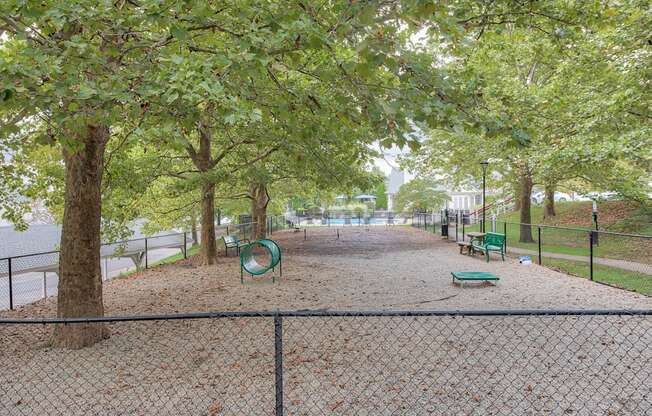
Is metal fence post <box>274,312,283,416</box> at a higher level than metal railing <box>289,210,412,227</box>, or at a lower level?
higher

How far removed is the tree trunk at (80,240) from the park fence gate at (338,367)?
32 centimetres

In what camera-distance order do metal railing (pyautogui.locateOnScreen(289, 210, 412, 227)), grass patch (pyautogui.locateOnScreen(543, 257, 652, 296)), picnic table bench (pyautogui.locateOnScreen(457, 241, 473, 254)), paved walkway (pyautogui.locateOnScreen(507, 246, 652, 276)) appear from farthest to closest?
metal railing (pyautogui.locateOnScreen(289, 210, 412, 227)) < picnic table bench (pyautogui.locateOnScreen(457, 241, 473, 254)) < paved walkway (pyautogui.locateOnScreen(507, 246, 652, 276)) < grass patch (pyautogui.locateOnScreen(543, 257, 652, 296))

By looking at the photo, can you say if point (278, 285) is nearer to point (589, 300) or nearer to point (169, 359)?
point (169, 359)

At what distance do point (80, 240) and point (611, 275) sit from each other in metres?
12.5

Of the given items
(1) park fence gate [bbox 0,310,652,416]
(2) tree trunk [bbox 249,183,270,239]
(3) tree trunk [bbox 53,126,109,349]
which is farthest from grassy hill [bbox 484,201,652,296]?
(2) tree trunk [bbox 249,183,270,239]

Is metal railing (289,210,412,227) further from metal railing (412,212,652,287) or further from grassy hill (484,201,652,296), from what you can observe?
metal railing (412,212,652,287)

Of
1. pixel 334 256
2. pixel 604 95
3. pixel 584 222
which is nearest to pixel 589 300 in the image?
pixel 604 95

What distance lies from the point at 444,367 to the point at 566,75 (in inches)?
472

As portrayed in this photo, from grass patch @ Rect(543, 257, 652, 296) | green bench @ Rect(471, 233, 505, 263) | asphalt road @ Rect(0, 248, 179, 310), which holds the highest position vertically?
green bench @ Rect(471, 233, 505, 263)

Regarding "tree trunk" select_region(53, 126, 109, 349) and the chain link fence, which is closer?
"tree trunk" select_region(53, 126, 109, 349)

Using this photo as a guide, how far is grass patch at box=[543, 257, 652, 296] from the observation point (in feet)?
33.2

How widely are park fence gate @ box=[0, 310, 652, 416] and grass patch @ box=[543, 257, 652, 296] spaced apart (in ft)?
11.6

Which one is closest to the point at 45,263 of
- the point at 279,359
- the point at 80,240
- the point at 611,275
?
the point at 80,240

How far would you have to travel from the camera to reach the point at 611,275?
11.7 meters
